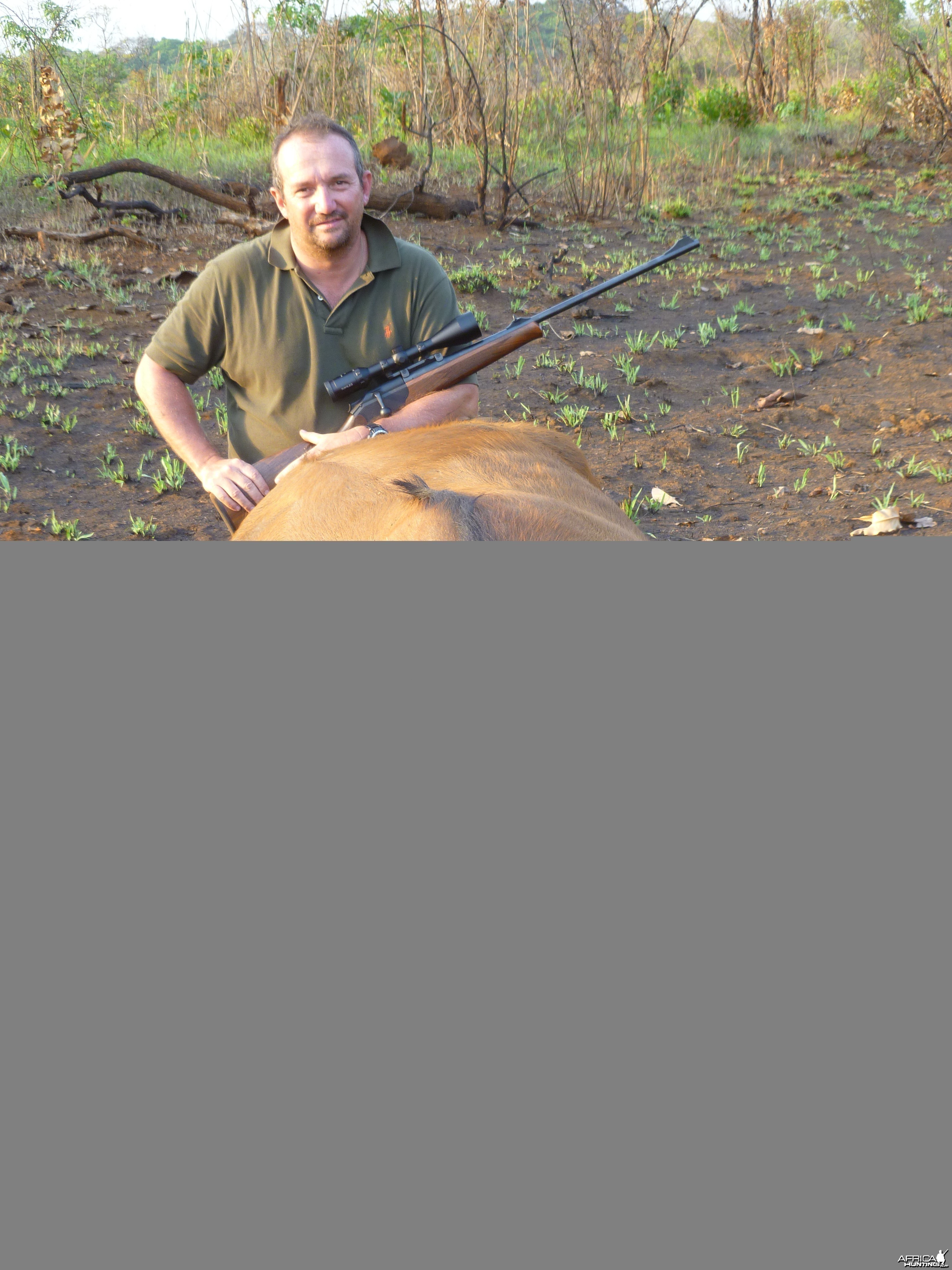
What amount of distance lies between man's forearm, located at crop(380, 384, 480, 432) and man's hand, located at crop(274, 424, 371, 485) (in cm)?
12

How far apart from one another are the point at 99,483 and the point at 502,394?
2.38m

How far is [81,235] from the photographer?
8734 millimetres

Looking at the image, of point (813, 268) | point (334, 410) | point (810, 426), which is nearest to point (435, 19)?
point (813, 268)

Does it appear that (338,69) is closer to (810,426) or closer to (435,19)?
(435,19)

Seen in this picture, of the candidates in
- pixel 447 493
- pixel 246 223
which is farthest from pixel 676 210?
pixel 447 493

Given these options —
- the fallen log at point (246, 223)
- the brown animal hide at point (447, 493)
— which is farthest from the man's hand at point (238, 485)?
the fallen log at point (246, 223)

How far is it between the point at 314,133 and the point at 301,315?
0.60 m

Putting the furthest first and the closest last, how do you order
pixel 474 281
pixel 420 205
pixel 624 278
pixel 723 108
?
1. pixel 723 108
2. pixel 420 205
3. pixel 474 281
4. pixel 624 278

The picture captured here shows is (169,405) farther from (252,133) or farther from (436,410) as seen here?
(252,133)

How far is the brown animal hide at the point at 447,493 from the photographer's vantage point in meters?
1.87

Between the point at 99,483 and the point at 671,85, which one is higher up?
the point at 671,85

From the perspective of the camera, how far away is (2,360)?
21.4 ft

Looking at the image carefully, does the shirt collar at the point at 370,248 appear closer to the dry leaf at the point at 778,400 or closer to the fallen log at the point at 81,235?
the dry leaf at the point at 778,400

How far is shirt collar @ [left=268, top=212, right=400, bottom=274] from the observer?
12.2ft
